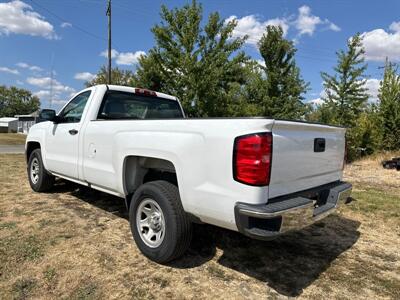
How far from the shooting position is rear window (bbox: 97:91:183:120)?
16.0ft

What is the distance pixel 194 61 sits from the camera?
1444 centimetres

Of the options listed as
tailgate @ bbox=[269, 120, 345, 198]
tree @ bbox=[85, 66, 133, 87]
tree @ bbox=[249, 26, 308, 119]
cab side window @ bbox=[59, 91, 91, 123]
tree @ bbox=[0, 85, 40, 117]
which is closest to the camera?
tailgate @ bbox=[269, 120, 345, 198]

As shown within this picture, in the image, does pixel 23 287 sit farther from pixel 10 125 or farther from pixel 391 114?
pixel 10 125

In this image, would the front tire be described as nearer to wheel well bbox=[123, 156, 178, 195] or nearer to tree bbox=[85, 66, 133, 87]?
wheel well bbox=[123, 156, 178, 195]

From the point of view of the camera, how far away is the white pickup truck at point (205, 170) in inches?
107

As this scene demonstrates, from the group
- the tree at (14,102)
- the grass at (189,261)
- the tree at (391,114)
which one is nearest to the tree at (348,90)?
the tree at (391,114)

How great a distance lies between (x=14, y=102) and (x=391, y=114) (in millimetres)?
99997

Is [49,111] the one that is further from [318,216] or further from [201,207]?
[318,216]

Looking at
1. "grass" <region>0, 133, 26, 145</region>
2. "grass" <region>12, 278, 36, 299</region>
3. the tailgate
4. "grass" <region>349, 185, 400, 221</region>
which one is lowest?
"grass" <region>0, 133, 26, 145</region>

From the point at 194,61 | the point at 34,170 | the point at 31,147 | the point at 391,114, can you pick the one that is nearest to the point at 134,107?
the point at 34,170

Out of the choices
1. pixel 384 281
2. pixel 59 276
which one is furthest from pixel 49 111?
pixel 384 281

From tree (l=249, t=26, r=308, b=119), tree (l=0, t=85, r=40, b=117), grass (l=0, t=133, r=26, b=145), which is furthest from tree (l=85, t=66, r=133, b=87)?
tree (l=0, t=85, r=40, b=117)

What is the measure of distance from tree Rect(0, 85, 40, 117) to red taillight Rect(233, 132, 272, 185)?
4129 inches

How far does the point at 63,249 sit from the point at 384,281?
11.0 feet
